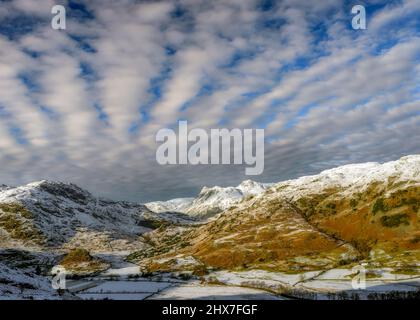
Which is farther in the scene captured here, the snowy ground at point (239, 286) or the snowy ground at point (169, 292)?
the snowy ground at point (169, 292)

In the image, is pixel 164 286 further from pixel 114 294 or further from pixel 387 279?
pixel 387 279

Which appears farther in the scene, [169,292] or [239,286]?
[239,286]

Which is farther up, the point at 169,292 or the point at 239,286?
the point at 239,286

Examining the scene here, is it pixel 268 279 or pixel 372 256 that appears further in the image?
pixel 372 256

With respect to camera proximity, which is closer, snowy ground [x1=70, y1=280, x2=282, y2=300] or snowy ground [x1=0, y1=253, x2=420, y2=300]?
snowy ground [x1=0, y1=253, x2=420, y2=300]

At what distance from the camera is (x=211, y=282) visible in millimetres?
161375
